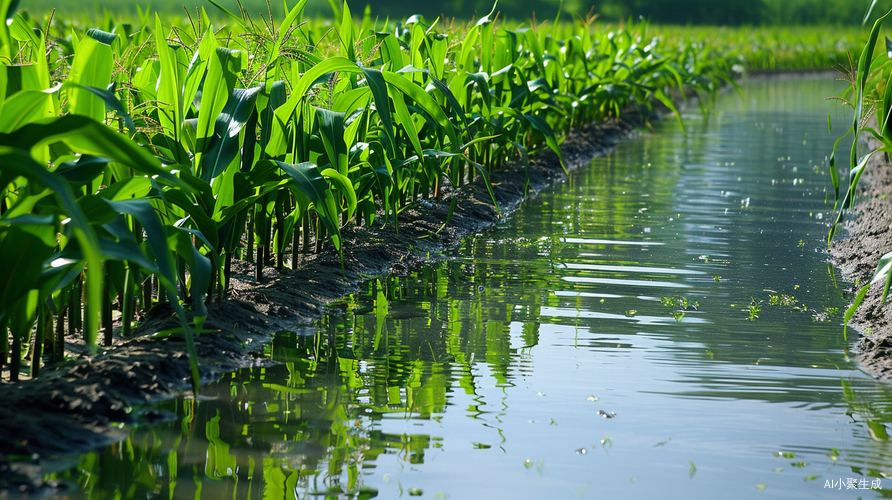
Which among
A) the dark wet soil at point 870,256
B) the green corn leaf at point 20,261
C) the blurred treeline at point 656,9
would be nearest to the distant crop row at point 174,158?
the green corn leaf at point 20,261

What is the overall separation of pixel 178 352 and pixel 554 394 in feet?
3.54

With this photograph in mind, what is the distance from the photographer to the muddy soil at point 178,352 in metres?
1.95

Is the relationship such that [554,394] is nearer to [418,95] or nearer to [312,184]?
[312,184]

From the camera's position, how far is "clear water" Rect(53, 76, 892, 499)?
1.93 meters

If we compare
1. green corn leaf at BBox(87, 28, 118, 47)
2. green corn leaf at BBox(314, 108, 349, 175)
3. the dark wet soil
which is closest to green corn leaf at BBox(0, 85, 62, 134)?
green corn leaf at BBox(314, 108, 349, 175)

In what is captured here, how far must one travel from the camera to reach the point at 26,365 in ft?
8.03

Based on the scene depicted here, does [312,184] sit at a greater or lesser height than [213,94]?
lesser

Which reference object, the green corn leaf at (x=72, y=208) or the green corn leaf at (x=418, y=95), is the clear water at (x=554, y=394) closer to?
the green corn leaf at (x=72, y=208)

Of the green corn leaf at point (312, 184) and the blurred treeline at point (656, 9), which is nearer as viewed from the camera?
the green corn leaf at point (312, 184)

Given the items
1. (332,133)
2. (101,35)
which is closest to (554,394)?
(332,133)

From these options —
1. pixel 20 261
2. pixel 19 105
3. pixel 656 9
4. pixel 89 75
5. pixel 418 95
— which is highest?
pixel 656 9

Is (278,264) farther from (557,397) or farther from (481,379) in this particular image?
(557,397)

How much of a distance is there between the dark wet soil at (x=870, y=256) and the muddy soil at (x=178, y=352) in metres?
1.82

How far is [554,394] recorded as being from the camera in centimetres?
243
